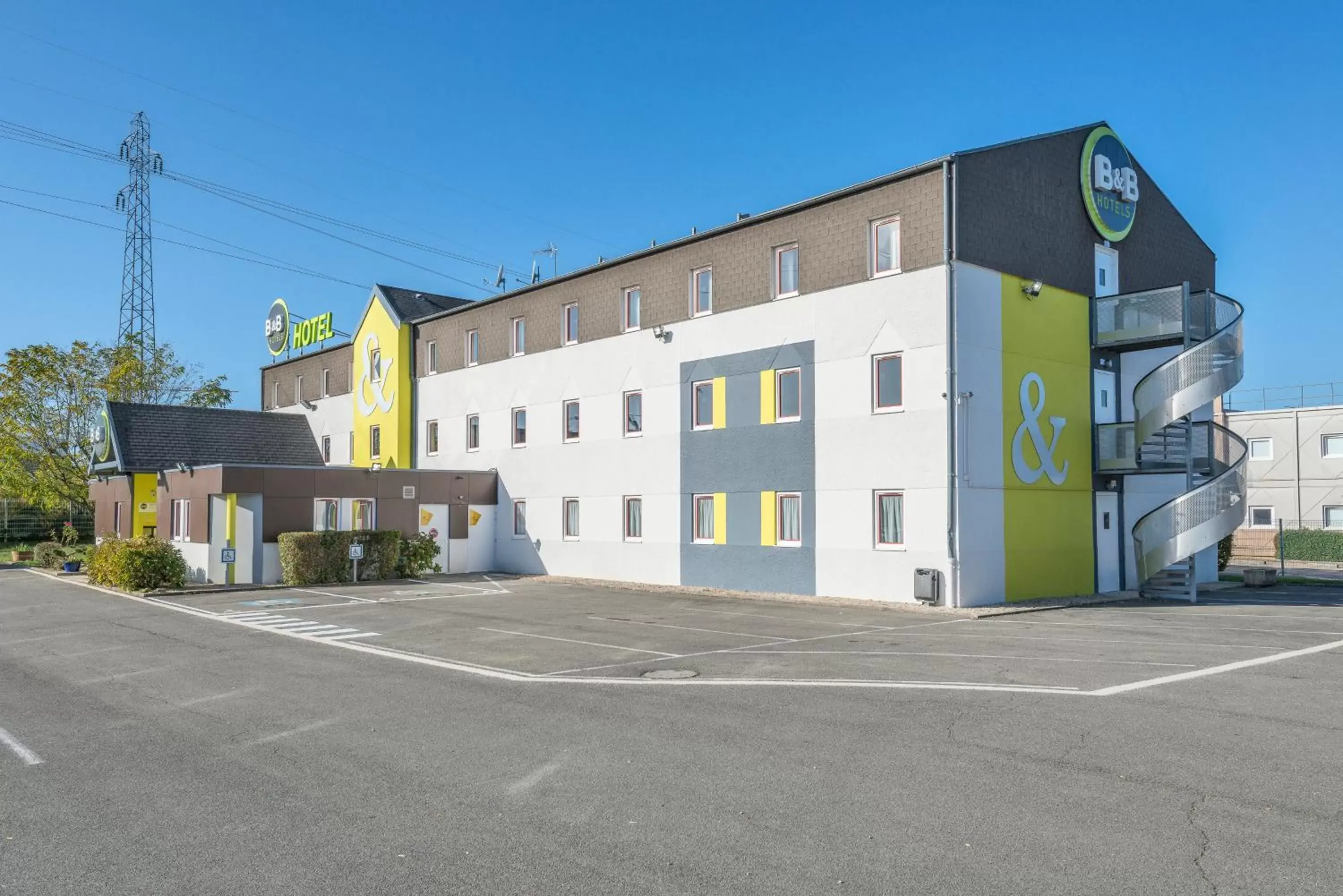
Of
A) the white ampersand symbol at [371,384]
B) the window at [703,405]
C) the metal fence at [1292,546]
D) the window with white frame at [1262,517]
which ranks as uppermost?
the white ampersand symbol at [371,384]

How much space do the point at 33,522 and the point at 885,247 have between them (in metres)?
56.1

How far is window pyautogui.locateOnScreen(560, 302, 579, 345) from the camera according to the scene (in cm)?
3269

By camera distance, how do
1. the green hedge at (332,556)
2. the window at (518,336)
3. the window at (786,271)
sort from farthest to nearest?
the window at (518,336), the green hedge at (332,556), the window at (786,271)

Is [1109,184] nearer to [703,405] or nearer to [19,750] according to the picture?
[703,405]

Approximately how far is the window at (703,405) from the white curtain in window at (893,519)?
6.09 m

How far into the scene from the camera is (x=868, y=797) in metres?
7.27

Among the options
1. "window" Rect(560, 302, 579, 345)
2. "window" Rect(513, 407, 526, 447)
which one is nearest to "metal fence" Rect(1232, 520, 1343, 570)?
"window" Rect(560, 302, 579, 345)

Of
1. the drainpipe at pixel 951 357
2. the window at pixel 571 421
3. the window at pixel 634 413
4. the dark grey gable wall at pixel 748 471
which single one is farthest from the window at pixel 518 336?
the drainpipe at pixel 951 357

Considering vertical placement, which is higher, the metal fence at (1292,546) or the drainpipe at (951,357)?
the drainpipe at (951,357)

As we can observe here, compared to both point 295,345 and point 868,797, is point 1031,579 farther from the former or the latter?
point 295,345

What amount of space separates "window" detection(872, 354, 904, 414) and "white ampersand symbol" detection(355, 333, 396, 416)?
22.9 m

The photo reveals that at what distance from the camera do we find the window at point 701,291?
2798cm

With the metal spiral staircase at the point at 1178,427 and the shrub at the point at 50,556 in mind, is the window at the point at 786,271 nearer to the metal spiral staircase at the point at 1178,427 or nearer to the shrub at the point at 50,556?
the metal spiral staircase at the point at 1178,427

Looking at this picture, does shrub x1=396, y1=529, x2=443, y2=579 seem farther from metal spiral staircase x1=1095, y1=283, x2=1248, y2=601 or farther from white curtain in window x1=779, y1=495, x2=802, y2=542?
metal spiral staircase x1=1095, y1=283, x2=1248, y2=601
